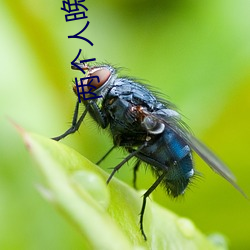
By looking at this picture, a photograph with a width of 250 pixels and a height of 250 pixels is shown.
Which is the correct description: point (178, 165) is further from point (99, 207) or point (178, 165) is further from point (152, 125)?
point (99, 207)

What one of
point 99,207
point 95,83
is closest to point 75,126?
point 95,83

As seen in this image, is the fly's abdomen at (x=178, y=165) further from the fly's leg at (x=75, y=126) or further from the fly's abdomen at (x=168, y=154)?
the fly's leg at (x=75, y=126)

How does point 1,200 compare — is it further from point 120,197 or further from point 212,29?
point 212,29

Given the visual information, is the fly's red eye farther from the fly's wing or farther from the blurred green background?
the blurred green background

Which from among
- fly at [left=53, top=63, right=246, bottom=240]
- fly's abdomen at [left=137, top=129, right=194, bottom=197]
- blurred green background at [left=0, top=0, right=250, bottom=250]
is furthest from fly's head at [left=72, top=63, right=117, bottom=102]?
blurred green background at [left=0, top=0, right=250, bottom=250]

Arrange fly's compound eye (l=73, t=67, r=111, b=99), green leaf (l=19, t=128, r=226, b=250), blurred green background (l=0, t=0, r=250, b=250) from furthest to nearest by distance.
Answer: blurred green background (l=0, t=0, r=250, b=250) → fly's compound eye (l=73, t=67, r=111, b=99) → green leaf (l=19, t=128, r=226, b=250)

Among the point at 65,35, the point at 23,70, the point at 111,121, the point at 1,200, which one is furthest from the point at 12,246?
the point at 65,35
